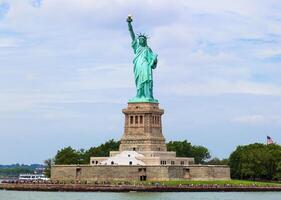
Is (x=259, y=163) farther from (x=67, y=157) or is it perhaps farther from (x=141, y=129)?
(x=67, y=157)

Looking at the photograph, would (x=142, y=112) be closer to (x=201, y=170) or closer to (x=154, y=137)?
(x=154, y=137)

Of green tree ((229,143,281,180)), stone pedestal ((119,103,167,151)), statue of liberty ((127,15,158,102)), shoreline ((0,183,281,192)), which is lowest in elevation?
shoreline ((0,183,281,192))

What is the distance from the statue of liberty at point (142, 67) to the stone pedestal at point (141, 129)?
4.82ft

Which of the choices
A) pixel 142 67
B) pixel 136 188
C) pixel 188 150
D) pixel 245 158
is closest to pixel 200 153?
pixel 188 150

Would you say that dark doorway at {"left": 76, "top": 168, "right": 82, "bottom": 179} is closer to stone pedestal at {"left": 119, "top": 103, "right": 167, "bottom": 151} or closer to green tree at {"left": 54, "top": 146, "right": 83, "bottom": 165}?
stone pedestal at {"left": 119, "top": 103, "right": 167, "bottom": 151}

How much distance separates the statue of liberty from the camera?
93.1 metres

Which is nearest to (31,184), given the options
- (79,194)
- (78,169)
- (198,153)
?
(78,169)

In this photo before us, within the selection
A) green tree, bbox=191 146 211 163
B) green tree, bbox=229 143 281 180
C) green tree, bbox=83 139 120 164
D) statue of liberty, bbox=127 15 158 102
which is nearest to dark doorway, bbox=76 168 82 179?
statue of liberty, bbox=127 15 158 102

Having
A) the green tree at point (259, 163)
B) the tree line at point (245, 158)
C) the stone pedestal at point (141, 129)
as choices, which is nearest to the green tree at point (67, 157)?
the tree line at point (245, 158)

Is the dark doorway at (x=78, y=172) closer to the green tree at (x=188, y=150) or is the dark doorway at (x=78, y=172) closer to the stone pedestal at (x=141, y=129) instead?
the stone pedestal at (x=141, y=129)

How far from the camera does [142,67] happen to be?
93250 mm

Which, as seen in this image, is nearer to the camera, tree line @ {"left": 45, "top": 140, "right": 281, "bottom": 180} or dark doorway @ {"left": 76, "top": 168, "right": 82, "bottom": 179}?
dark doorway @ {"left": 76, "top": 168, "right": 82, "bottom": 179}

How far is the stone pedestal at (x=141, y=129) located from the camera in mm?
90938

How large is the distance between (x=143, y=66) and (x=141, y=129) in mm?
7017
